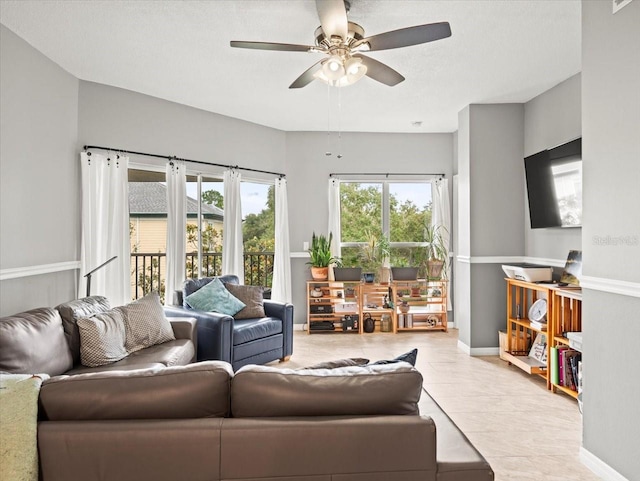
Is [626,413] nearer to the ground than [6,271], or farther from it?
nearer to the ground

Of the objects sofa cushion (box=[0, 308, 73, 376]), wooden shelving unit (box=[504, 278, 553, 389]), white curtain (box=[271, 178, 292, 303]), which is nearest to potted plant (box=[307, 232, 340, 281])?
white curtain (box=[271, 178, 292, 303])

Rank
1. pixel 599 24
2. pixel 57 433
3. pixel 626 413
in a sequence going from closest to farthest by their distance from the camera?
pixel 57 433 → pixel 626 413 → pixel 599 24

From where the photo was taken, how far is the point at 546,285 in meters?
3.82

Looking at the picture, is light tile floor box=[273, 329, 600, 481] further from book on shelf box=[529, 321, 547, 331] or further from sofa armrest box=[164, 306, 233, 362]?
sofa armrest box=[164, 306, 233, 362]

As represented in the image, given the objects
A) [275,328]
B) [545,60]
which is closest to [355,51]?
[545,60]

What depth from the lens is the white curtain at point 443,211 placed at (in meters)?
6.25

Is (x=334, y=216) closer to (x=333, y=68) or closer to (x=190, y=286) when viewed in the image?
(x=190, y=286)

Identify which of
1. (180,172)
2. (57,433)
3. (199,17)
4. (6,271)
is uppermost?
(199,17)

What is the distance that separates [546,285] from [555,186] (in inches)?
37.3

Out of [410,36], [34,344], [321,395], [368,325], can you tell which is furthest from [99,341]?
[368,325]

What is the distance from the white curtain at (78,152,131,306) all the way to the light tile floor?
5.99 feet

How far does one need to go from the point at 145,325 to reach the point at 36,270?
0.96 m

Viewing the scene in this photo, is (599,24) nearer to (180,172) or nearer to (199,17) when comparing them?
(199,17)

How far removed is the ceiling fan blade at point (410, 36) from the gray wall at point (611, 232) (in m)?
0.87
